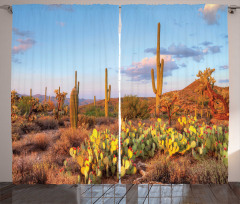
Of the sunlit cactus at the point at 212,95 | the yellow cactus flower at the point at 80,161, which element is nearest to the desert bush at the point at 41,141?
the yellow cactus flower at the point at 80,161

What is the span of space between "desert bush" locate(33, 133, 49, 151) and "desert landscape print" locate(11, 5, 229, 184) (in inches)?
0.5

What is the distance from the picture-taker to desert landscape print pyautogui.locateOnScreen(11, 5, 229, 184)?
3428mm

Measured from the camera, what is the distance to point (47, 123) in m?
3.51

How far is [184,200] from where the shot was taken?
275 centimetres

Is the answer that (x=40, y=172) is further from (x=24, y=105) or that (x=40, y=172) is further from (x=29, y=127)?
(x=24, y=105)

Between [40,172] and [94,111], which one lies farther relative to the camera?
[94,111]

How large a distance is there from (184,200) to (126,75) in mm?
1622

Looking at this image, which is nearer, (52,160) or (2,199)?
(2,199)

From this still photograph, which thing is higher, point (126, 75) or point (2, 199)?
point (126, 75)

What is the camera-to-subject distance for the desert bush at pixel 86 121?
3.48m

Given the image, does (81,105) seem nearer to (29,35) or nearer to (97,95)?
(97,95)

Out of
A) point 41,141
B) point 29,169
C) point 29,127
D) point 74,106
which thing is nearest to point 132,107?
point 74,106

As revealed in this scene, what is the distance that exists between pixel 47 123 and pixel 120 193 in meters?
1.30

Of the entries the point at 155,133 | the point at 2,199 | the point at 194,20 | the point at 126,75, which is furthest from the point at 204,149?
the point at 2,199
